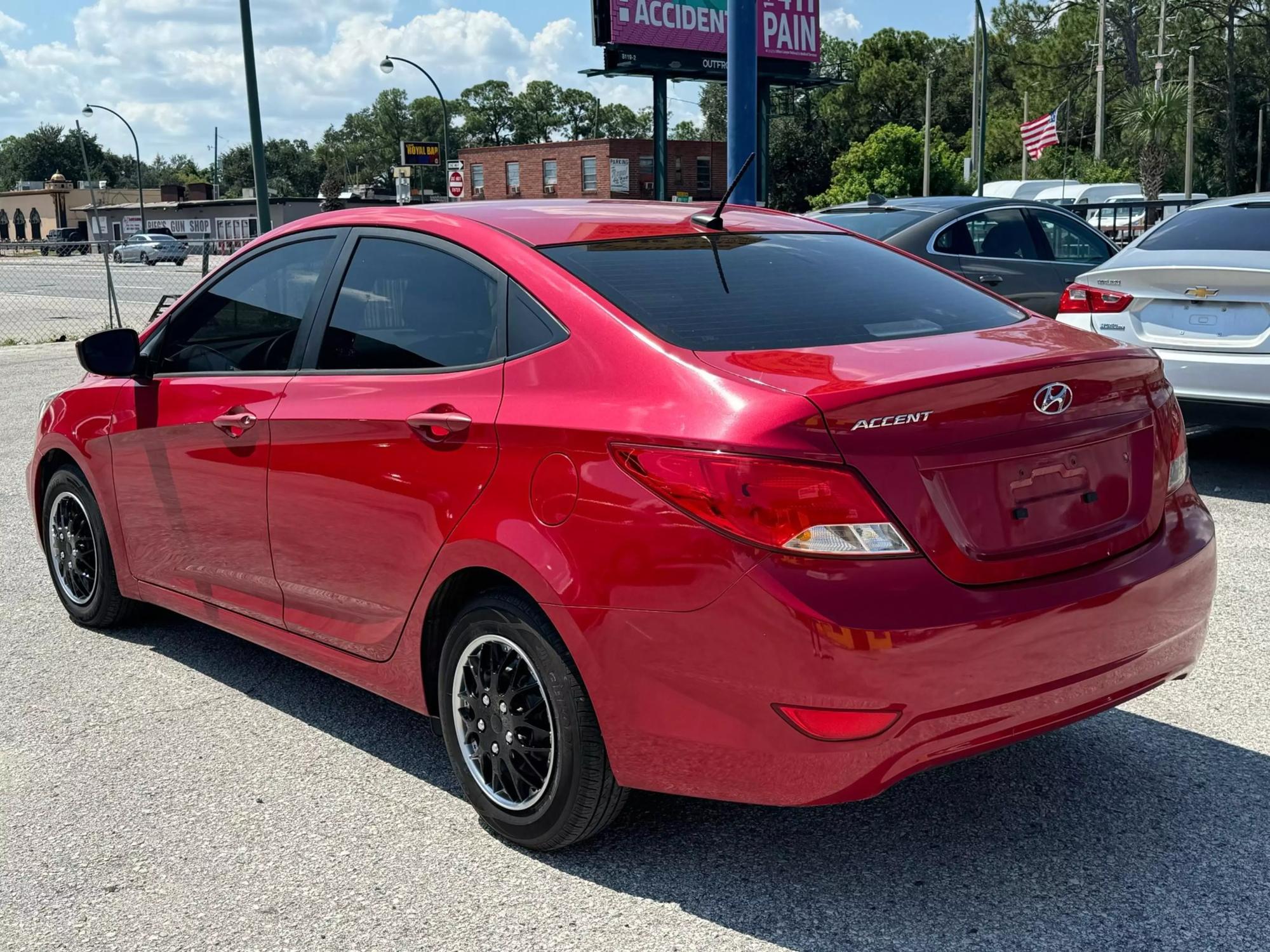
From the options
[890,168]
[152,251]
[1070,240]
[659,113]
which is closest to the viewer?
[1070,240]

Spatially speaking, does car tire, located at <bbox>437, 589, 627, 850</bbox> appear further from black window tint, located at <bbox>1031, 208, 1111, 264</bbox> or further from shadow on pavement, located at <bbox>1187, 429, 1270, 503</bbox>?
black window tint, located at <bbox>1031, 208, 1111, 264</bbox>

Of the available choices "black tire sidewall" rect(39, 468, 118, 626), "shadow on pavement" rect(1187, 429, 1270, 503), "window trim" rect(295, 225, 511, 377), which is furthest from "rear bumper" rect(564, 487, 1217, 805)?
"shadow on pavement" rect(1187, 429, 1270, 503)

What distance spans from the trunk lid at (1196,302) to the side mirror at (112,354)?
5187mm

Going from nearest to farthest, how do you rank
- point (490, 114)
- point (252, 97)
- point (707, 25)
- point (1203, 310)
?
point (1203, 310)
point (252, 97)
point (707, 25)
point (490, 114)

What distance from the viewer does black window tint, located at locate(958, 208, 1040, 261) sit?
9.95m

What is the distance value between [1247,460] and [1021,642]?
6.23 meters

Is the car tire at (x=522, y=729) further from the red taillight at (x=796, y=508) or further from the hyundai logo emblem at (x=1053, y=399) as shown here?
the hyundai logo emblem at (x=1053, y=399)

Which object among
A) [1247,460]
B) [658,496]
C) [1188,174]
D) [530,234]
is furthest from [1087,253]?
[1188,174]

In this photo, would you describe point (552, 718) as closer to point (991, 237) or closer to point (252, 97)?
point (991, 237)

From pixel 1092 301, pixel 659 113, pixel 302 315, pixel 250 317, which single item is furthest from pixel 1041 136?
pixel 302 315

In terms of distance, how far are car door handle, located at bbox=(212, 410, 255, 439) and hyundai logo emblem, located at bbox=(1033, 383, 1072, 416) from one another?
235 centimetres

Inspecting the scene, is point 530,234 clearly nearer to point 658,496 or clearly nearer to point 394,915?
point 658,496

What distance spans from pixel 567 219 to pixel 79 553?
2732 mm

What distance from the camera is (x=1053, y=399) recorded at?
2.96 m
